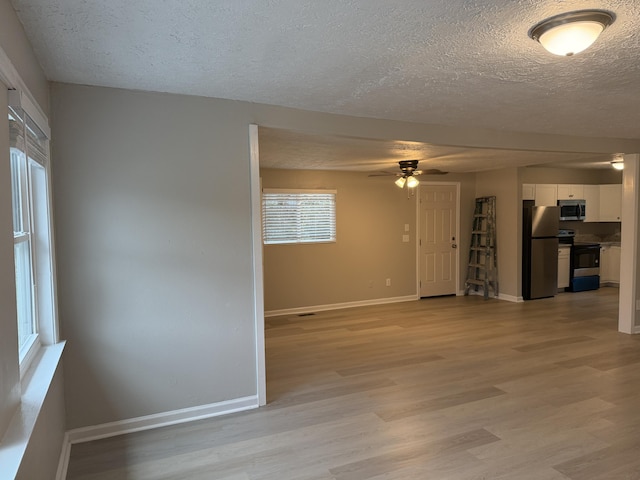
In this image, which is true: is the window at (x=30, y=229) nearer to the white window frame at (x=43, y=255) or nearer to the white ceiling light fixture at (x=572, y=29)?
the white window frame at (x=43, y=255)

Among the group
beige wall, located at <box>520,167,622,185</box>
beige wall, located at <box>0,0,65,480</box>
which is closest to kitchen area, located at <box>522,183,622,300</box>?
beige wall, located at <box>520,167,622,185</box>

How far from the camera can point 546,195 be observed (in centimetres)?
752

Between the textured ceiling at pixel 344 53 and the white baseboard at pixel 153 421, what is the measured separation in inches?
88.1

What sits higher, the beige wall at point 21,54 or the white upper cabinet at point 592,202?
the beige wall at point 21,54

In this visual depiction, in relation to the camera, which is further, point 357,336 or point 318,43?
point 357,336

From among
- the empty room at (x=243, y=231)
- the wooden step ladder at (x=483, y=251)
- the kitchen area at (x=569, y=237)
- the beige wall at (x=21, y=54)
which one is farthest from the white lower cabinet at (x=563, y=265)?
the beige wall at (x=21, y=54)

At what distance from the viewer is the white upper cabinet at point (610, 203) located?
7.82 meters

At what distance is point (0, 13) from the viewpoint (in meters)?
1.54

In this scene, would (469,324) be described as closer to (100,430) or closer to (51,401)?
(100,430)

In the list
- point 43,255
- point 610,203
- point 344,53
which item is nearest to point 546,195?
point 610,203

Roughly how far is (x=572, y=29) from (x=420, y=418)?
254 centimetres

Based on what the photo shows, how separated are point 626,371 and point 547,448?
1891 millimetres

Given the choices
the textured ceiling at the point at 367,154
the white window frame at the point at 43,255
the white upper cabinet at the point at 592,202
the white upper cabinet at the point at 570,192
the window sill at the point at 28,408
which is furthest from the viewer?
the white upper cabinet at the point at 592,202

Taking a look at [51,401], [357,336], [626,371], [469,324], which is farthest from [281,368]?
[626,371]
